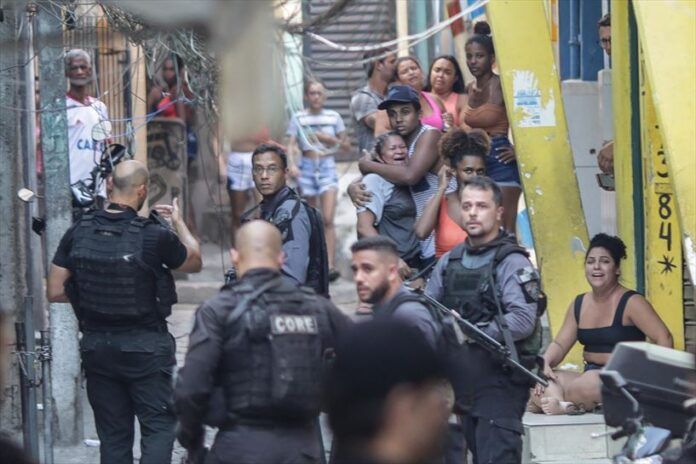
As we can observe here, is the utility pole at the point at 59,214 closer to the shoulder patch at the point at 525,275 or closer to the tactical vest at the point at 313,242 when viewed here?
the tactical vest at the point at 313,242

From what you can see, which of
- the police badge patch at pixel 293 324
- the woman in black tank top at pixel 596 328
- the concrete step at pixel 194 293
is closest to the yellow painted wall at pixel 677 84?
the woman in black tank top at pixel 596 328

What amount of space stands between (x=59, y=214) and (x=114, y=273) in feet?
5.25

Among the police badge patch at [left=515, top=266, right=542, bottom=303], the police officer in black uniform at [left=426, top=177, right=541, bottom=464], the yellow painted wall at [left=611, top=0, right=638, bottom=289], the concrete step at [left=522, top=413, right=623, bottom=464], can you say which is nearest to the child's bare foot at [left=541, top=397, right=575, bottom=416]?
the concrete step at [left=522, top=413, right=623, bottom=464]

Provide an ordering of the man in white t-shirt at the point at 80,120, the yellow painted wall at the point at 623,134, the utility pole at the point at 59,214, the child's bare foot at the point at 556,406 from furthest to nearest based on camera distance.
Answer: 1. the man in white t-shirt at the point at 80,120
2. the yellow painted wall at the point at 623,134
3. the utility pole at the point at 59,214
4. the child's bare foot at the point at 556,406

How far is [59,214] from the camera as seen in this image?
866cm

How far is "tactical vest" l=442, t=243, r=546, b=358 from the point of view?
22.3ft

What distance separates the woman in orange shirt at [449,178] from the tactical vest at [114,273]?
1860mm

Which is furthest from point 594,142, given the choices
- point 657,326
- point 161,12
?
point 161,12

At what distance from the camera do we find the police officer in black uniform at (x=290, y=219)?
7.88 meters

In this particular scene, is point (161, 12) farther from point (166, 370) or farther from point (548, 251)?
point (548, 251)

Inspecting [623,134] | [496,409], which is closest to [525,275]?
[496,409]

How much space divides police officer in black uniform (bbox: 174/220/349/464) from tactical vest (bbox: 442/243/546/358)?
48.2 inches

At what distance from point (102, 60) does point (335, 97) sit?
4.35 meters

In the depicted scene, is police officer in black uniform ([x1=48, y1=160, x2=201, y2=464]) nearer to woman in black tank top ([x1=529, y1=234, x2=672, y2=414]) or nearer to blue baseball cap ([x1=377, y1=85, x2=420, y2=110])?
blue baseball cap ([x1=377, y1=85, x2=420, y2=110])
